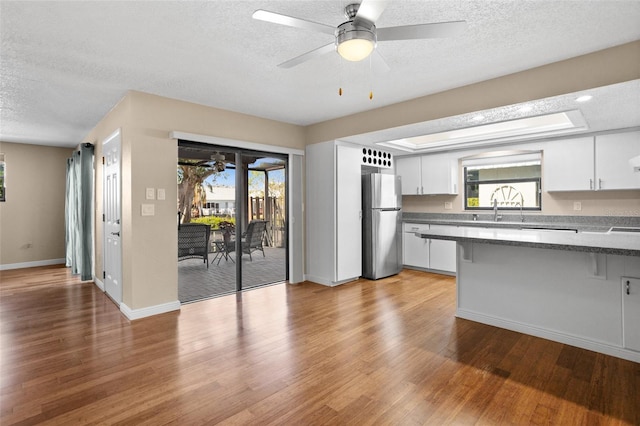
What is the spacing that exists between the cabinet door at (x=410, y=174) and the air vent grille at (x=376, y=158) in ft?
1.17

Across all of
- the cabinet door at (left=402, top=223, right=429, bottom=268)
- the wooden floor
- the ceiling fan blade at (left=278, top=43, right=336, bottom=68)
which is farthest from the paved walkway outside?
the ceiling fan blade at (left=278, top=43, right=336, bottom=68)

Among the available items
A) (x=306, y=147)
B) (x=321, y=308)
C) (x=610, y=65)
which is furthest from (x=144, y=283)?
(x=610, y=65)

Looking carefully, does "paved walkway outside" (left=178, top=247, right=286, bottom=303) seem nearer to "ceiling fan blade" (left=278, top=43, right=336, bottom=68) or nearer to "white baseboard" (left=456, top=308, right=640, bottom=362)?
"white baseboard" (left=456, top=308, right=640, bottom=362)

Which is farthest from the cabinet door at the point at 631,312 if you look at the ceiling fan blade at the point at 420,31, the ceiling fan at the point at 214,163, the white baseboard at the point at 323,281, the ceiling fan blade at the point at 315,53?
the ceiling fan at the point at 214,163

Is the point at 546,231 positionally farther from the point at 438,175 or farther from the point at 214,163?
the point at 214,163

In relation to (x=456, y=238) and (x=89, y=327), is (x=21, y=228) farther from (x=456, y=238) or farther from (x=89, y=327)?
(x=456, y=238)

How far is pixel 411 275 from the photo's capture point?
5684 millimetres

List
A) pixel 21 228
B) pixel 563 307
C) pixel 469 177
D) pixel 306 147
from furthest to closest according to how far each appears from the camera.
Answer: pixel 21 228
pixel 469 177
pixel 306 147
pixel 563 307

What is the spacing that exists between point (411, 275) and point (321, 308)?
234 centimetres

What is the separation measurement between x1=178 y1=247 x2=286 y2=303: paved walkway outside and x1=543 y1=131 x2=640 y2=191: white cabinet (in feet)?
13.7

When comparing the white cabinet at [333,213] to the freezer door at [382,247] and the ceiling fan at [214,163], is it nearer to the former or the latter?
the freezer door at [382,247]

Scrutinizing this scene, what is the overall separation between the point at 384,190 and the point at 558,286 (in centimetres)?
296

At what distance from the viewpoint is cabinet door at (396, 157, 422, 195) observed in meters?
6.18

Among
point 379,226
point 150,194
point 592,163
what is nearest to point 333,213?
point 379,226
